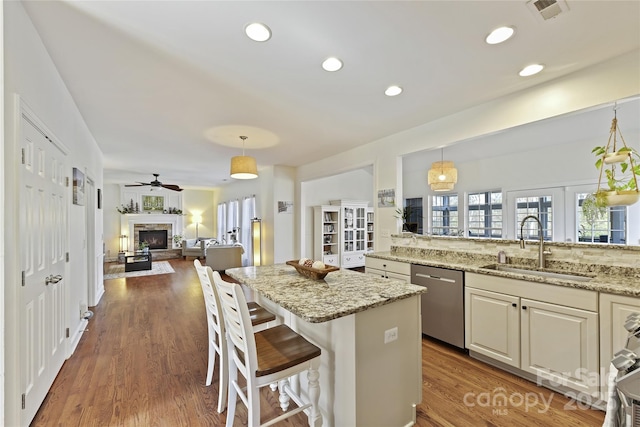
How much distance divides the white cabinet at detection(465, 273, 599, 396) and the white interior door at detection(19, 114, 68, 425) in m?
3.33

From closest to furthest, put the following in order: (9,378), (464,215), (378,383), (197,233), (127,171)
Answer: (9,378) → (378,383) → (464,215) → (127,171) → (197,233)

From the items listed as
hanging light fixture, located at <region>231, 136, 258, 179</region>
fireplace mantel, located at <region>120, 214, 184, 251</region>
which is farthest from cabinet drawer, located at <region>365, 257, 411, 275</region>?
fireplace mantel, located at <region>120, 214, 184, 251</region>

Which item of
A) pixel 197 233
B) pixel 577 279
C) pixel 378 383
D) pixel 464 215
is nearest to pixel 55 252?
pixel 378 383

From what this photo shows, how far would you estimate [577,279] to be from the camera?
2.25 metres

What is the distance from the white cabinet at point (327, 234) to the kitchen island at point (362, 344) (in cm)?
479

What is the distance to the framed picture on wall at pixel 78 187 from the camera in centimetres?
288

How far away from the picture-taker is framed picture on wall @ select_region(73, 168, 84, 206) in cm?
288

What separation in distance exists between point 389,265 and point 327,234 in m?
3.64

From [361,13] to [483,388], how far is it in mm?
2836

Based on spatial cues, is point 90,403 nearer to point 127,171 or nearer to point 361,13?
point 361,13

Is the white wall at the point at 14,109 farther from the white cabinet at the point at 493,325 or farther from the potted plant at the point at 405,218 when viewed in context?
the potted plant at the point at 405,218

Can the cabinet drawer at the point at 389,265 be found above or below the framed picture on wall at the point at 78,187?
below

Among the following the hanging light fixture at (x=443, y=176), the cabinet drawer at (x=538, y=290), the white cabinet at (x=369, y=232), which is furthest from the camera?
the white cabinet at (x=369, y=232)

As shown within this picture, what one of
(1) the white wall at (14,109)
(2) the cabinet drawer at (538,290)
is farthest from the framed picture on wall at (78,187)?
(2) the cabinet drawer at (538,290)
